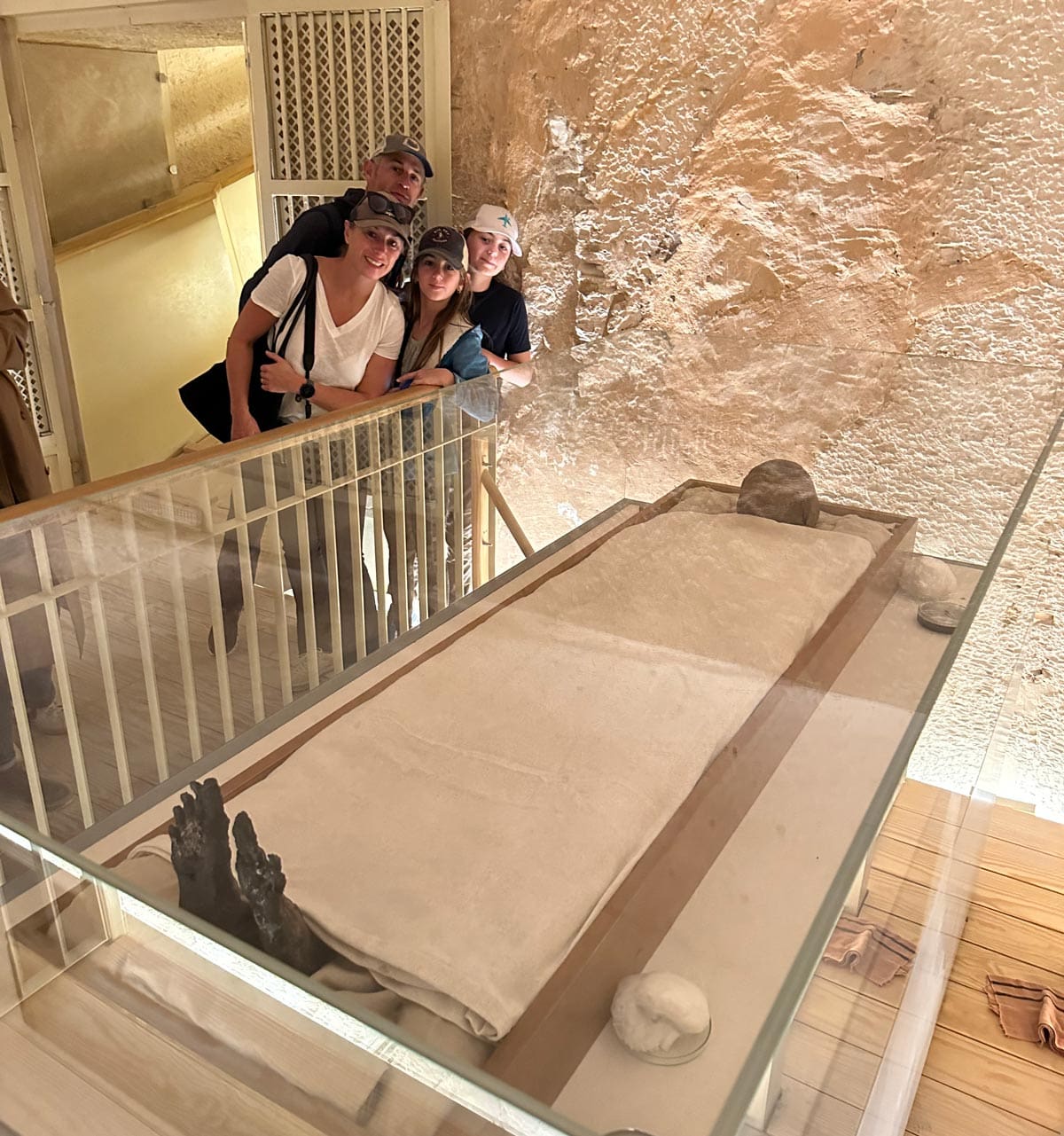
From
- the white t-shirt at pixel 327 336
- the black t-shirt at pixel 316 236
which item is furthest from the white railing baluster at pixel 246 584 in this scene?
the black t-shirt at pixel 316 236

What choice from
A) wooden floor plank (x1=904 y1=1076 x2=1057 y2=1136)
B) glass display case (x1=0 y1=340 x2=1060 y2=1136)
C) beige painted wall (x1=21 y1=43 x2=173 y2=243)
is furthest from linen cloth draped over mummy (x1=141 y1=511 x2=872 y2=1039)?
beige painted wall (x1=21 y1=43 x2=173 y2=243)

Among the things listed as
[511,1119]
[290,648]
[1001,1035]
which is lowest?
[1001,1035]

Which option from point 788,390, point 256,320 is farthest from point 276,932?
point 256,320

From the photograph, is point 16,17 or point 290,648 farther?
point 16,17

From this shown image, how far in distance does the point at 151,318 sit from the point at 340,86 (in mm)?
2253

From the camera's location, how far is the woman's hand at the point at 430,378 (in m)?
1.83

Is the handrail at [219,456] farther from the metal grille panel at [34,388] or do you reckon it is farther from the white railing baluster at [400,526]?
the metal grille panel at [34,388]

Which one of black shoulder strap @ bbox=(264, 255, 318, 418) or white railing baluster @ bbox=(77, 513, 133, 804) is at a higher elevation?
black shoulder strap @ bbox=(264, 255, 318, 418)

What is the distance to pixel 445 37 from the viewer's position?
250cm

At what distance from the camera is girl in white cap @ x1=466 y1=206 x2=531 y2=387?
2316 millimetres

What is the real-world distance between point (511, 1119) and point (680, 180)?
234 centimetres

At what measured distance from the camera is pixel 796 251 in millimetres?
2330

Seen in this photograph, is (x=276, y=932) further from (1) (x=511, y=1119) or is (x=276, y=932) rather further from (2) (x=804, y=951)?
(2) (x=804, y=951)

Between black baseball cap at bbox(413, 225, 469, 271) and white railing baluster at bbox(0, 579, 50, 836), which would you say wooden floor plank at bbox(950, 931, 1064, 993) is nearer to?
white railing baluster at bbox(0, 579, 50, 836)
